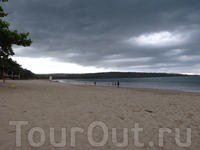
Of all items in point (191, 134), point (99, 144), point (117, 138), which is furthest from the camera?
point (191, 134)

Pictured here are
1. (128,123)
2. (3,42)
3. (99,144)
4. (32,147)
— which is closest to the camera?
(32,147)

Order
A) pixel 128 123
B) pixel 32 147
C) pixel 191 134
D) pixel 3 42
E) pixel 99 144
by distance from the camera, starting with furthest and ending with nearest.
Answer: pixel 3 42 → pixel 128 123 → pixel 191 134 → pixel 99 144 → pixel 32 147

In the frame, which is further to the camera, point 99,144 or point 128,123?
point 128,123

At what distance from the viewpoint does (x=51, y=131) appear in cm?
347

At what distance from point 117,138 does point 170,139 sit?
143cm

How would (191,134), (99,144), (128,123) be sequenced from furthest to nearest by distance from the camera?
(128,123) → (191,134) → (99,144)

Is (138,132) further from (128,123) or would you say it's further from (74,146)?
(74,146)

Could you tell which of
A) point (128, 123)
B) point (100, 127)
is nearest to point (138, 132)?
point (128, 123)

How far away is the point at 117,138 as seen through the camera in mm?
3299

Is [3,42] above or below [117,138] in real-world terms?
above

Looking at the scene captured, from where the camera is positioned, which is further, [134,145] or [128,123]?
[128,123]

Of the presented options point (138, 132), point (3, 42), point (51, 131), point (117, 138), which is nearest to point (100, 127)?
point (117, 138)

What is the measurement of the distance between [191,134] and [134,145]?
2026 millimetres

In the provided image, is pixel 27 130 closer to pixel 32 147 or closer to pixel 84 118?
pixel 32 147
